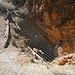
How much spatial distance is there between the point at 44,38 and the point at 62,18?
1.67 meters

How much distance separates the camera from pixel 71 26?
320cm

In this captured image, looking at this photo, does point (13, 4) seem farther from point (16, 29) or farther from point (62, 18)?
point (62, 18)

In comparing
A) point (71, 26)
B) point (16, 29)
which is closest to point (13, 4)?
point (16, 29)

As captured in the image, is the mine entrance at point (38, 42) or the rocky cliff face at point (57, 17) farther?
the mine entrance at point (38, 42)

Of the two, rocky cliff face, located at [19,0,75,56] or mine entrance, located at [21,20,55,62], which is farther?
mine entrance, located at [21,20,55,62]

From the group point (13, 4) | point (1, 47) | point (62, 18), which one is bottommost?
point (1, 47)

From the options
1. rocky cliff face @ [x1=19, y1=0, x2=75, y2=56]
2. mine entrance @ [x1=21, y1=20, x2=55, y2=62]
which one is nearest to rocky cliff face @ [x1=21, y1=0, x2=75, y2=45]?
rocky cliff face @ [x1=19, y1=0, x2=75, y2=56]

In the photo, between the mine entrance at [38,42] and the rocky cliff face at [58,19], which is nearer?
the rocky cliff face at [58,19]

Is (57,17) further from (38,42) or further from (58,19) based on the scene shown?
(38,42)

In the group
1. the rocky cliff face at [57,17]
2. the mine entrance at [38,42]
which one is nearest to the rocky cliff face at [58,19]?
the rocky cliff face at [57,17]

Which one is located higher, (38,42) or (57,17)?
(57,17)

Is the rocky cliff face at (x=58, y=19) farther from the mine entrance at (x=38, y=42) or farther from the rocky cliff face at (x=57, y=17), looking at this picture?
the mine entrance at (x=38, y=42)

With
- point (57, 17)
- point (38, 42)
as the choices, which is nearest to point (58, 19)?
point (57, 17)

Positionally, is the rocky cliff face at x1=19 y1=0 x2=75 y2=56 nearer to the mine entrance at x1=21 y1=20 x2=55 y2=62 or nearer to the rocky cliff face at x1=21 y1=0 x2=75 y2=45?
the rocky cliff face at x1=21 y1=0 x2=75 y2=45
